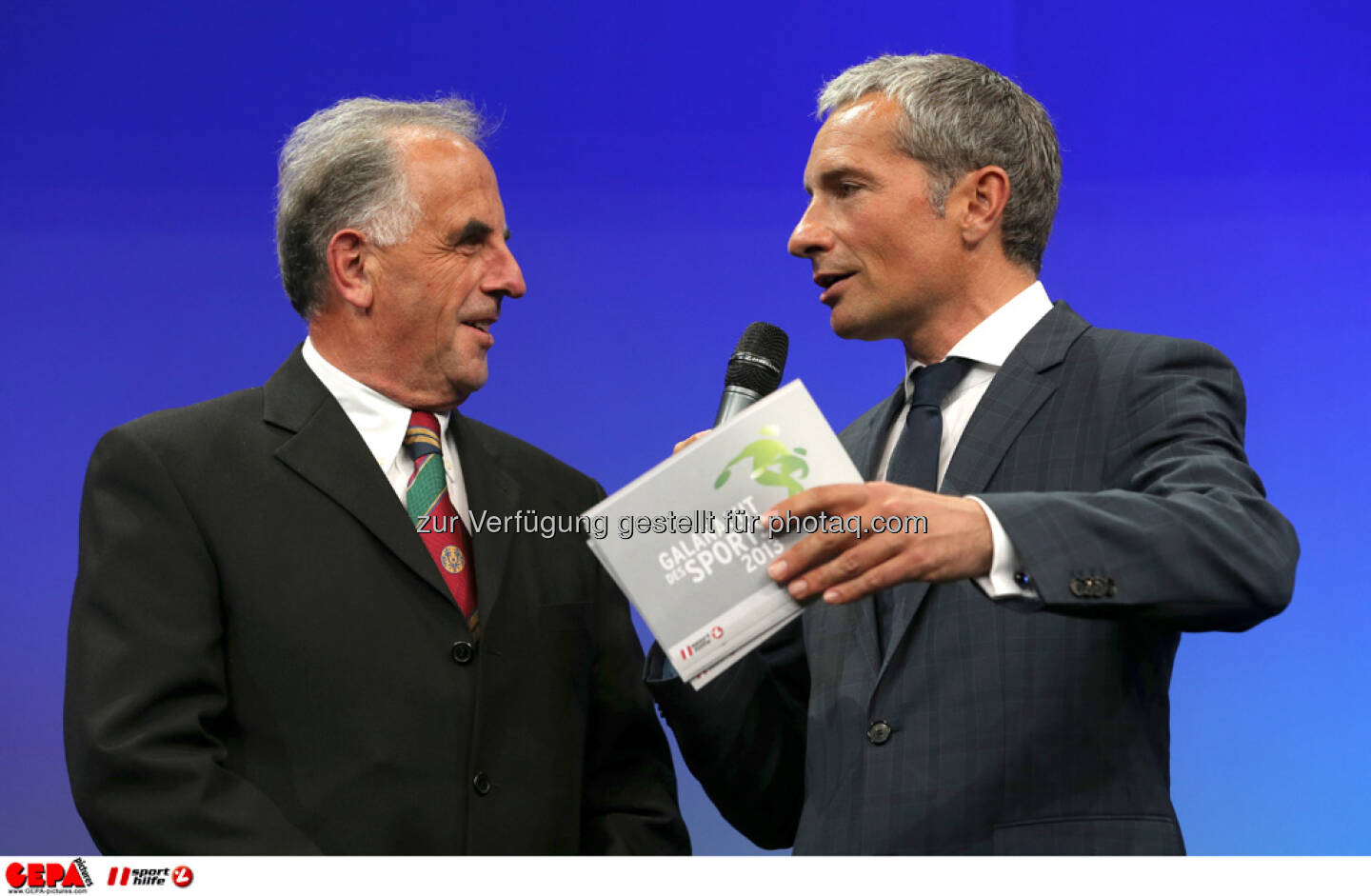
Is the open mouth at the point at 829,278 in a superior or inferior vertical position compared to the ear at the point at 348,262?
inferior

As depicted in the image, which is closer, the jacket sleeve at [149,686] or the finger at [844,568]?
the finger at [844,568]

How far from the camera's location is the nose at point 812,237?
2.23 meters

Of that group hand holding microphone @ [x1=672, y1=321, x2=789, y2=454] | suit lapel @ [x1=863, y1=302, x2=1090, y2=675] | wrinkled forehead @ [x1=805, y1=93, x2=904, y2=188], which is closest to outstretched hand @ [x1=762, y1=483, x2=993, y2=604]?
suit lapel @ [x1=863, y1=302, x2=1090, y2=675]

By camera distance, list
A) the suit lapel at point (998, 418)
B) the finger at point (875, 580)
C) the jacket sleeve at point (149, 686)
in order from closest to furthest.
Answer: the finger at point (875, 580) < the jacket sleeve at point (149, 686) < the suit lapel at point (998, 418)

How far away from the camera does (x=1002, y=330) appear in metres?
2.09

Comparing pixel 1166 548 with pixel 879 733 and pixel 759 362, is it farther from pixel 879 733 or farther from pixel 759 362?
pixel 759 362

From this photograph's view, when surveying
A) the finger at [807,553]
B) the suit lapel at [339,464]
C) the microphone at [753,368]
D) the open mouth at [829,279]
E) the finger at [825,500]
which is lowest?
the finger at [807,553]

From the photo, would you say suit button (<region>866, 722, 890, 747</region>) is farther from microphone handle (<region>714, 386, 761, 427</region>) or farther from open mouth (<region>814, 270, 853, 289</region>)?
open mouth (<region>814, 270, 853, 289</region>)

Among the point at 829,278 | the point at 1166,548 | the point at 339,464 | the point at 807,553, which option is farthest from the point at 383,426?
the point at 1166,548

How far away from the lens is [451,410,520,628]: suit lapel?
6.71 feet

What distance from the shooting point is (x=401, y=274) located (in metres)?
2.23

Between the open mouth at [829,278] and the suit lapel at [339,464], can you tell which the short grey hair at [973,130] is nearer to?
the open mouth at [829,278]

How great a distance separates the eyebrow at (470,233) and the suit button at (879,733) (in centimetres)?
106
